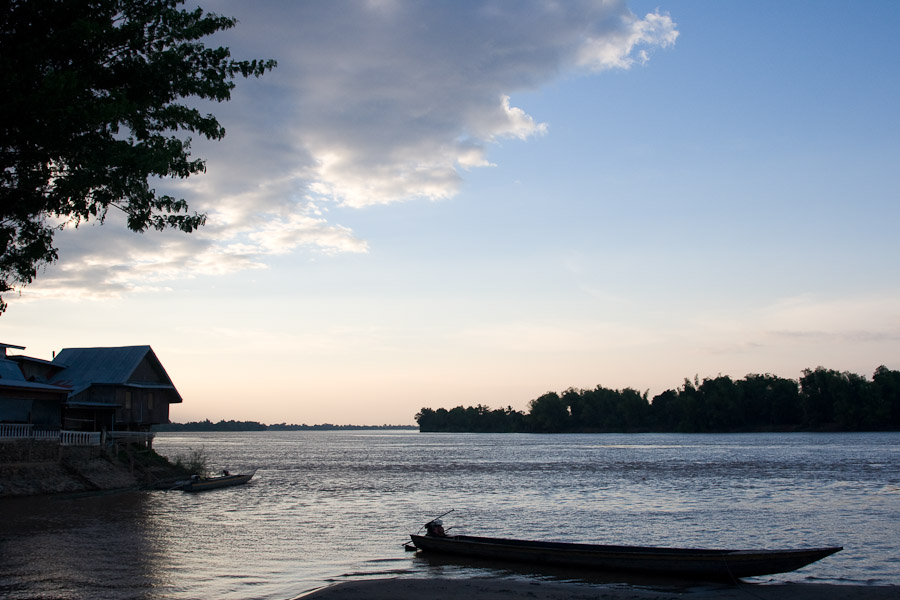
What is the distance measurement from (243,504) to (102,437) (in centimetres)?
1451

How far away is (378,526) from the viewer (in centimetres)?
3234

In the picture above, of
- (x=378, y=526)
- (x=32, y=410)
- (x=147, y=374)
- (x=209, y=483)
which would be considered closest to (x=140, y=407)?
(x=147, y=374)

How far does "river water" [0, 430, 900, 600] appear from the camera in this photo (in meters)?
20.6

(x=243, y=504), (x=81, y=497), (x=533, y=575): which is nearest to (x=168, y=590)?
(x=533, y=575)

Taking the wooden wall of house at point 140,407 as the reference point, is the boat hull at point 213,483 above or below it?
below

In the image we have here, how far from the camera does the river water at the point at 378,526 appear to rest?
2058 centimetres

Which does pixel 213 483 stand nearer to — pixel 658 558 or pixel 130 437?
pixel 130 437

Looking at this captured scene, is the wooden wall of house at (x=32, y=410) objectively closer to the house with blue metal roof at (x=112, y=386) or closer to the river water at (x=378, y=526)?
the house with blue metal roof at (x=112, y=386)

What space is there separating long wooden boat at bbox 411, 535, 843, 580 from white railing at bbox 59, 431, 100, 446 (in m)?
33.3

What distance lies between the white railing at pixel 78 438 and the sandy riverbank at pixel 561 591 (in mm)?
34065

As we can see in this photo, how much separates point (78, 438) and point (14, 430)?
6.58m

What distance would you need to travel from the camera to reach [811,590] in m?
18.6

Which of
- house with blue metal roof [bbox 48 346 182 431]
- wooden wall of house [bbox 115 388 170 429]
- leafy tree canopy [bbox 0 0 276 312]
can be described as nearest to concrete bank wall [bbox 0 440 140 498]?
house with blue metal roof [bbox 48 346 182 431]

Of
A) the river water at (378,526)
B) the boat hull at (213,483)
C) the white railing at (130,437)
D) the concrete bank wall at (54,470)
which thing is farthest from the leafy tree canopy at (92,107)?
the white railing at (130,437)
